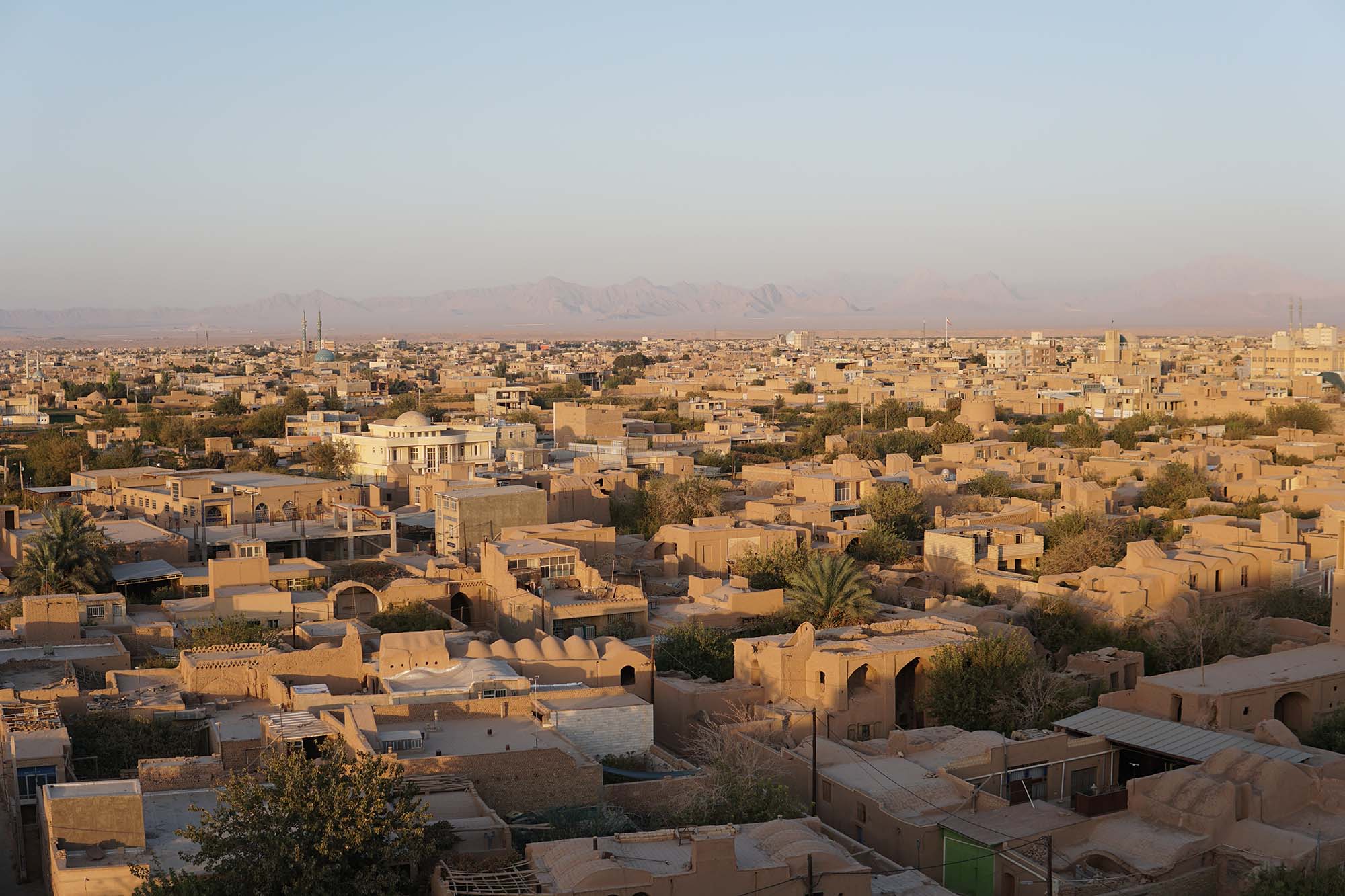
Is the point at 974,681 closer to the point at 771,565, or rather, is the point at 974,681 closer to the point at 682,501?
A: the point at 771,565

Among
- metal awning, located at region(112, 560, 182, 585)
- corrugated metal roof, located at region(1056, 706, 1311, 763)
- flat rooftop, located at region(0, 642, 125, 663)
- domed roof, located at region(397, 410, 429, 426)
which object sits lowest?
corrugated metal roof, located at region(1056, 706, 1311, 763)

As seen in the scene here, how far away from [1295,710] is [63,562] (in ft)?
67.0

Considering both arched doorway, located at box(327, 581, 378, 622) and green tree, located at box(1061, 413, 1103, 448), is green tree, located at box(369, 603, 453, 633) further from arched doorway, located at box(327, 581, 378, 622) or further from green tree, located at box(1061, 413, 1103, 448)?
green tree, located at box(1061, 413, 1103, 448)

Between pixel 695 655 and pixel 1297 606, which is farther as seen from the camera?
pixel 1297 606

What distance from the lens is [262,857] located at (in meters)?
11.8

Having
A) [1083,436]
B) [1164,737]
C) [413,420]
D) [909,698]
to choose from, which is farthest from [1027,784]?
[1083,436]

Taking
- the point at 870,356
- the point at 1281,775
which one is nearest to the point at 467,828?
the point at 1281,775

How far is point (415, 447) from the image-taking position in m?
46.7

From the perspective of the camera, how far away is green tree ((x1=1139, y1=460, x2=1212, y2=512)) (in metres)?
38.4

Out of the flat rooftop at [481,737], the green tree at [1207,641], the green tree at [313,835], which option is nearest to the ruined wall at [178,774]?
the flat rooftop at [481,737]

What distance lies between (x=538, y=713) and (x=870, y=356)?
12964 cm

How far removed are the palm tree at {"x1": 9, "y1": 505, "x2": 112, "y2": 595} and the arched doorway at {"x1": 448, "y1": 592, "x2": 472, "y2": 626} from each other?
20.8 feet

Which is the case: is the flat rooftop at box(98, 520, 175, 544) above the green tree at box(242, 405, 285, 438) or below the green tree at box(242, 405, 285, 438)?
above

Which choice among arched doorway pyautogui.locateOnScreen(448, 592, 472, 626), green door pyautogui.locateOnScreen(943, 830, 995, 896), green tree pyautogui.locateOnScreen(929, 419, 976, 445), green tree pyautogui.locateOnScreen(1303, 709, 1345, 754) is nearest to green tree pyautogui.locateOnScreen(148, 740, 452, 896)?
green door pyautogui.locateOnScreen(943, 830, 995, 896)
